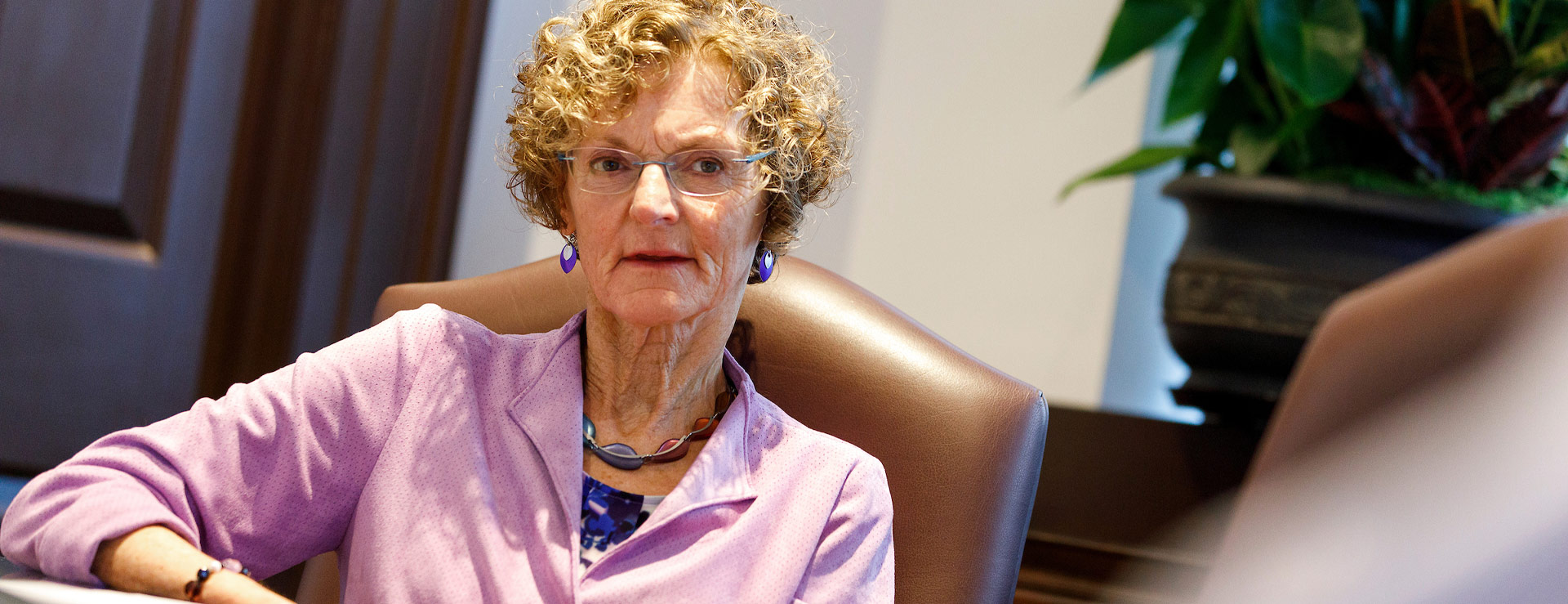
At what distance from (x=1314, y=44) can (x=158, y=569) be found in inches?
61.0

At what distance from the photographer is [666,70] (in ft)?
3.60

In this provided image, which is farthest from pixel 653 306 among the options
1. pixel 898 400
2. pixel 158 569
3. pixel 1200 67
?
pixel 1200 67

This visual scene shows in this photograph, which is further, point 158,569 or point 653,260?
point 653,260

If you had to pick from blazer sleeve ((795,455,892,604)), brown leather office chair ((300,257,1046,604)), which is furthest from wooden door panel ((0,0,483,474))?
blazer sleeve ((795,455,892,604))

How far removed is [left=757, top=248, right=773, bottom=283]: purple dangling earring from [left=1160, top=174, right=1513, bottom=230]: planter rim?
2.54ft

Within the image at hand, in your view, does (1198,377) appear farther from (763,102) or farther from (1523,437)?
(1523,437)

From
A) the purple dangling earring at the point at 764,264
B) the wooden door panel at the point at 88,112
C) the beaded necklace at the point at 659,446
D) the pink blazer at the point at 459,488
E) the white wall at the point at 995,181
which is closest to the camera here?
the pink blazer at the point at 459,488

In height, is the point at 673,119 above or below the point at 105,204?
above

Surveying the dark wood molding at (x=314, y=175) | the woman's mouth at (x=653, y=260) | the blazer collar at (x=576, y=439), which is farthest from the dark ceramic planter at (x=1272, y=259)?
the dark wood molding at (x=314, y=175)

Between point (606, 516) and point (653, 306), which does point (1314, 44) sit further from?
point (606, 516)

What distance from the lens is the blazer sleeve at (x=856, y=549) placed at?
1066mm

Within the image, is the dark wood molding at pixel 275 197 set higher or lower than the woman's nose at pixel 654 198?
lower

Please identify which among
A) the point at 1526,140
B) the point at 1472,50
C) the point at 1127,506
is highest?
the point at 1472,50

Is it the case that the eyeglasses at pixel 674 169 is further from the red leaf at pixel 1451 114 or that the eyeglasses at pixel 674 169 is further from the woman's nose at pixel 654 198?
the red leaf at pixel 1451 114
